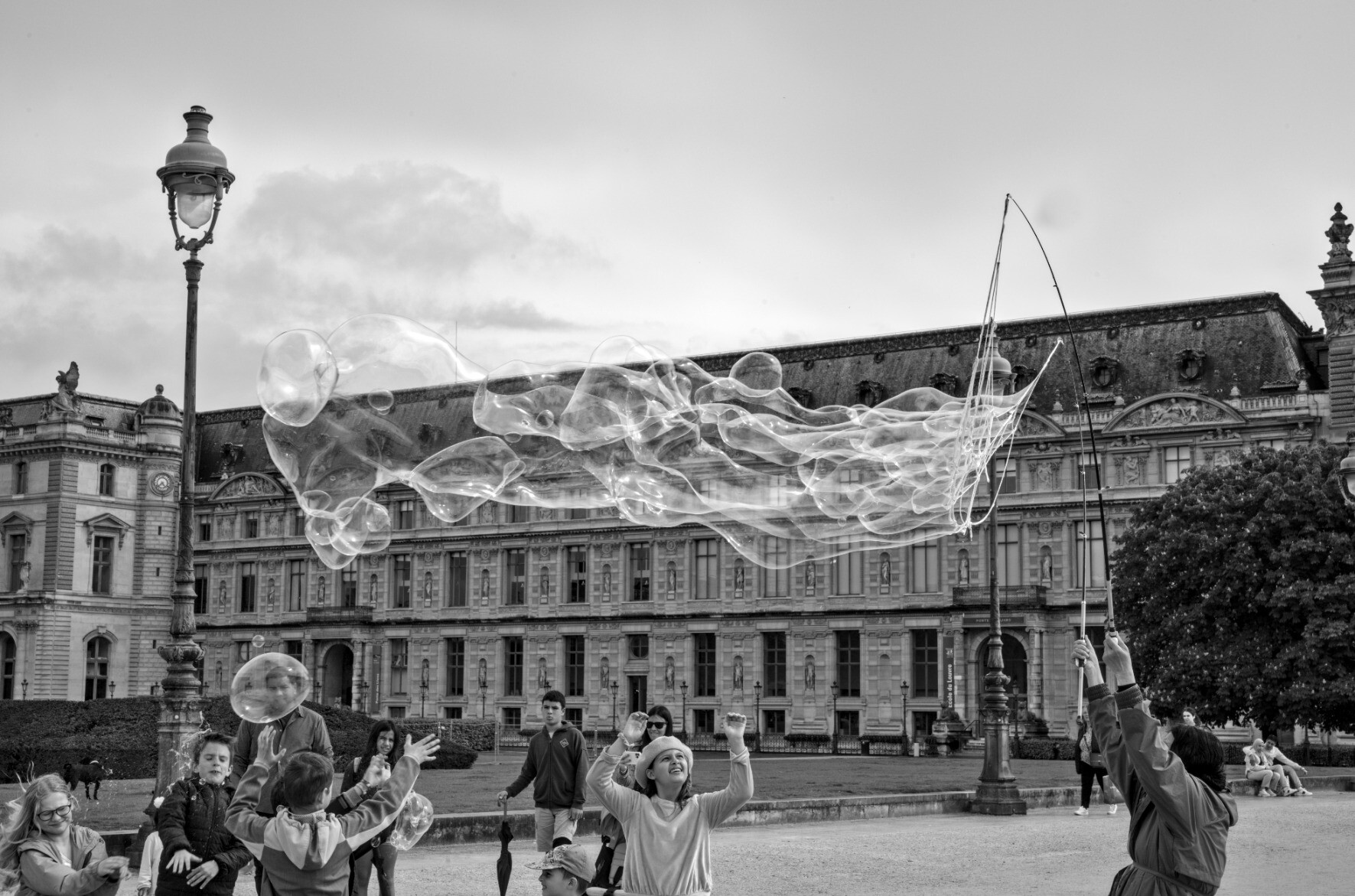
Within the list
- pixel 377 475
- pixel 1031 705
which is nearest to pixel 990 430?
pixel 377 475

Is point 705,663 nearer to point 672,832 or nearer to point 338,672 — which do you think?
point 338,672

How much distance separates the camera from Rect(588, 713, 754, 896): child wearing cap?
8.34 metres

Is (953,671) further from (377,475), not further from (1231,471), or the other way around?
(377,475)

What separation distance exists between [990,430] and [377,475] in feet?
22.6

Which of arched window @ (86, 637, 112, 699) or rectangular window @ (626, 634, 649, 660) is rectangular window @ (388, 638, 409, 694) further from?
arched window @ (86, 637, 112, 699)

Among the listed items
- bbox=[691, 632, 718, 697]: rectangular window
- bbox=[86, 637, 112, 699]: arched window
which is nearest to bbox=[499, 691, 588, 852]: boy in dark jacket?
bbox=[691, 632, 718, 697]: rectangular window

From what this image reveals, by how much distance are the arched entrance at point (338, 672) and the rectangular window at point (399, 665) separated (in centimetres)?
333

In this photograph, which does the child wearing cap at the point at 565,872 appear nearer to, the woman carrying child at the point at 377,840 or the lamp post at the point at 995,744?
the woman carrying child at the point at 377,840

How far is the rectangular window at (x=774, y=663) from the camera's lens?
2771 inches

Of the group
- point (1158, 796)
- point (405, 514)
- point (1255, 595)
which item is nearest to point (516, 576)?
point (405, 514)

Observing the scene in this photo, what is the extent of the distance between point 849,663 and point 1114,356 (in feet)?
55.7

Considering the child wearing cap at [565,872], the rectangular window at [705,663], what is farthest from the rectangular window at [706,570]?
the child wearing cap at [565,872]

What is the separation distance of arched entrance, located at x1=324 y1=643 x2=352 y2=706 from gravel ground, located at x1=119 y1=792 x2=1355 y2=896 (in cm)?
6065

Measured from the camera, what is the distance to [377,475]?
54.8 ft
